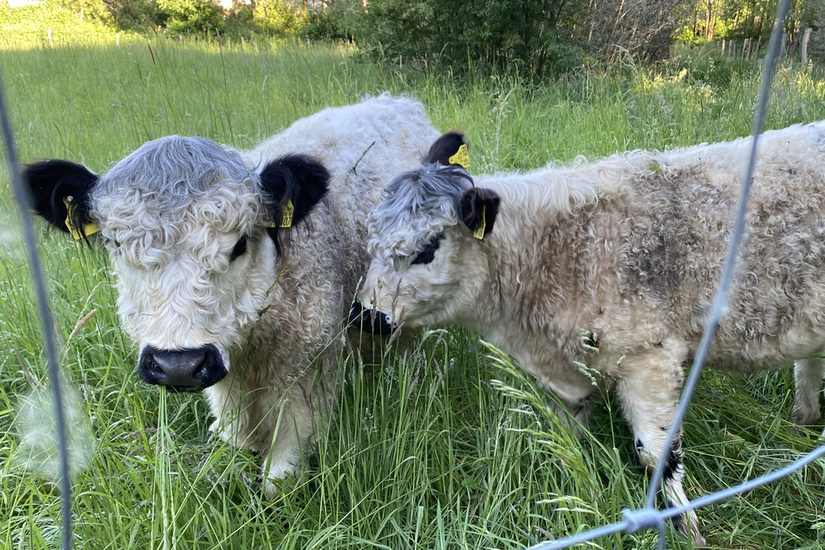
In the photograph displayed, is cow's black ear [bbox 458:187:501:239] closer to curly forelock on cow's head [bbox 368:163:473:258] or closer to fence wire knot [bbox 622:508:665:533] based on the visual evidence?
curly forelock on cow's head [bbox 368:163:473:258]

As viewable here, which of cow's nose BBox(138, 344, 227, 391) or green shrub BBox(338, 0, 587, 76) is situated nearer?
cow's nose BBox(138, 344, 227, 391)

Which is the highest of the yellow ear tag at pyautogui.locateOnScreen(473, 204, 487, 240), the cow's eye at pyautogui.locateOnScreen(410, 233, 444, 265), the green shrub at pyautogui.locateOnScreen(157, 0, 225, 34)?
the green shrub at pyautogui.locateOnScreen(157, 0, 225, 34)

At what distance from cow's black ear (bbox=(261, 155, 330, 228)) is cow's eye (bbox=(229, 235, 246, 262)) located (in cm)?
22

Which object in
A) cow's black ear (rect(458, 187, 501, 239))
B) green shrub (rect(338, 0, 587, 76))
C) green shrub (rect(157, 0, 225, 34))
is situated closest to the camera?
cow's black ear (rect(458, 187, 501, 239))

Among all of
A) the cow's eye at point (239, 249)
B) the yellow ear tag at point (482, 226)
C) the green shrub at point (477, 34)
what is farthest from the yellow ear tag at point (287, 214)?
the green shrub at point (477, 34)

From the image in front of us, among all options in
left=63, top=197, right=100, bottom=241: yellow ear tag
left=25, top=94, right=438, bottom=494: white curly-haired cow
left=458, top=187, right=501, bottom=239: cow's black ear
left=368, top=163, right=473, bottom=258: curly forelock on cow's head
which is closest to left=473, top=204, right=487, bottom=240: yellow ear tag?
left=458, top=187, right=501, bottom=239: cow's black ear

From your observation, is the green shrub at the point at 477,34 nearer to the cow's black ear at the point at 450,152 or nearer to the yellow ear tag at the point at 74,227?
the cow's black ear at the point at 450,152

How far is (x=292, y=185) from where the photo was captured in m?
2.63

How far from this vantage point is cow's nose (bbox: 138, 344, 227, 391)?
212cm

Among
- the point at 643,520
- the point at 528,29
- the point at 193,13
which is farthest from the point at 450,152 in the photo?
the point at 193,13

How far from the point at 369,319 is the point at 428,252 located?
1.41 feet

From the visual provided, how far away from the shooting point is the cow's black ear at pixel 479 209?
2768mm

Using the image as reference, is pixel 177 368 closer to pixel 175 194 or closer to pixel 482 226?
pixel 175 194

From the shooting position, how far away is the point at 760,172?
2.87 m
